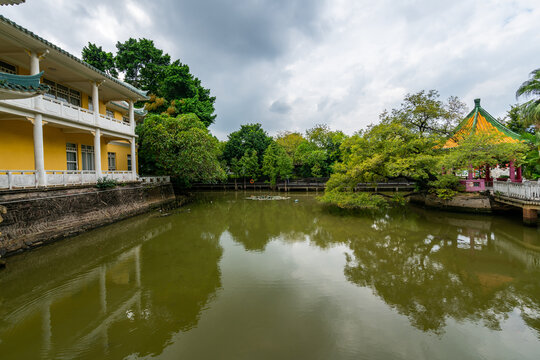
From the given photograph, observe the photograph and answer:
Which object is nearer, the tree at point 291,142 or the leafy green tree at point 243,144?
the leafy green tree at point 243,144

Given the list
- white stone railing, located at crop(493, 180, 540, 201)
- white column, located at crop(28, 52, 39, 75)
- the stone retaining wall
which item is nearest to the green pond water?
the stone retaining wall

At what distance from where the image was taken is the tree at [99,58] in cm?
2589

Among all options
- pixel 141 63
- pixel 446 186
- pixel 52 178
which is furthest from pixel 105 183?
pixel 141 63

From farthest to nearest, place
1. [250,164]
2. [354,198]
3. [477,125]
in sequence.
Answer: [250,164], [477,125], [354,198]

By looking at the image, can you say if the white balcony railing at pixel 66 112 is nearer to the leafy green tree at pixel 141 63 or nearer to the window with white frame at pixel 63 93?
the window with white frame at pixel 63 93

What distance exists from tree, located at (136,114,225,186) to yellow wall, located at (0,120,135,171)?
9.61 feet

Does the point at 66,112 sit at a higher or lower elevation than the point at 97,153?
higher

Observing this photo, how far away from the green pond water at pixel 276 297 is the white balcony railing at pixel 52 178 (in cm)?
210

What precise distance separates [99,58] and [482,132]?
112 ft

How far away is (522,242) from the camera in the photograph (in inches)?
285

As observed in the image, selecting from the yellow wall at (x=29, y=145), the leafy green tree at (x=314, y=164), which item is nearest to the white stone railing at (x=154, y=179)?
the yellow wall at (x=29, y=145)

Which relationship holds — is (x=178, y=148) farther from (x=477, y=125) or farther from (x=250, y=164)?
(x=477, y=125)

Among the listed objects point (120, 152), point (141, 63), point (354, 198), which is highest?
point (141, 63)

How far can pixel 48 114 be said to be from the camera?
8.48 meters
